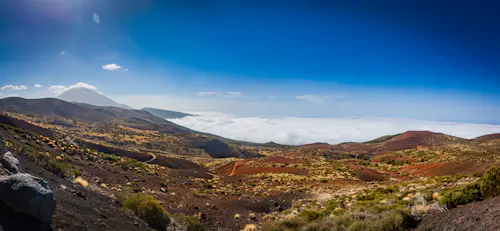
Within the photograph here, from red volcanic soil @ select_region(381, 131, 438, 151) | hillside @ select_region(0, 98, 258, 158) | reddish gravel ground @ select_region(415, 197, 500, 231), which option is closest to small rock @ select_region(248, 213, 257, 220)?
reddish gravel ground @ select_region(415, 197, 500, 231)

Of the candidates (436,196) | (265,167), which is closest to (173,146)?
(265,167)

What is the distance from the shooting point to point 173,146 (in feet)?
256

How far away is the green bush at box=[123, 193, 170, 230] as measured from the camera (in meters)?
10.1

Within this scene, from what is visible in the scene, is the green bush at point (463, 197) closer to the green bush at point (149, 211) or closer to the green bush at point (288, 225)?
the green bush at point (288, 225)

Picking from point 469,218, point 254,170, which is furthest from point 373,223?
point 254,170

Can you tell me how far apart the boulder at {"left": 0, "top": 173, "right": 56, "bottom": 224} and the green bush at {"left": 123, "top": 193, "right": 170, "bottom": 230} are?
4530 mm

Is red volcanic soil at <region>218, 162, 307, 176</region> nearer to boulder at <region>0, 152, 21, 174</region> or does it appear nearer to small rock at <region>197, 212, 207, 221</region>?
small rock at <region>197, 212, 207, 221</region>

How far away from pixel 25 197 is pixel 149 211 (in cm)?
516

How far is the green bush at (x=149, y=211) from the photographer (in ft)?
33.2

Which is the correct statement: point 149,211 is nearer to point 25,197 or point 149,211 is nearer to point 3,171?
point 3,171

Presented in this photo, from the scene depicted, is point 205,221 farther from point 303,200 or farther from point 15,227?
point 15,227

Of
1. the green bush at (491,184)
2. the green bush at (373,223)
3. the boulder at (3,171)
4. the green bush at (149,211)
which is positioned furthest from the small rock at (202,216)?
the green bush at (491,184)

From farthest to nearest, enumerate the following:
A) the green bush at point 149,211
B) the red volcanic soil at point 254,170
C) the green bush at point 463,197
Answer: the red volcanic soil at point 254,170
the green bush at point 149,211
the green bush at point 463,197

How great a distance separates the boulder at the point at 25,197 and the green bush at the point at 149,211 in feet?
14.9
